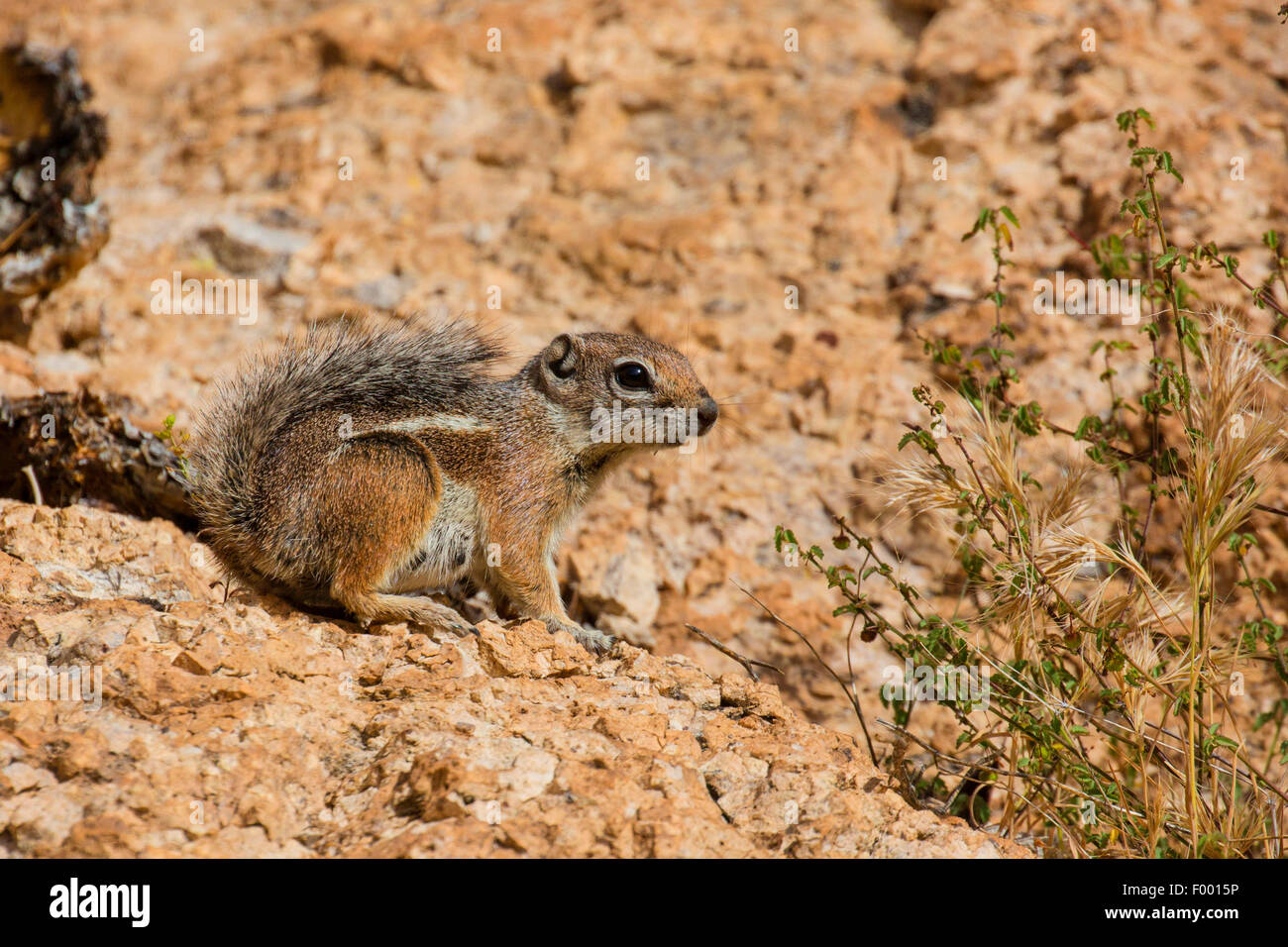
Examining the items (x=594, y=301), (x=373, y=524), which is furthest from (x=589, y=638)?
(x=594, y=301)

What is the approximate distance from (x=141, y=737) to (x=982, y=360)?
493cm

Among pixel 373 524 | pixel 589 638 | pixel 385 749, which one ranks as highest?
pixel 373 524

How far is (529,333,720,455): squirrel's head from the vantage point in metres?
5.47

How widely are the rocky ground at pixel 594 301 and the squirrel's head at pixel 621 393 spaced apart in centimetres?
45

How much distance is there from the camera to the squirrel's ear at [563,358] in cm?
571

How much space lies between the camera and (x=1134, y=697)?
4.04 meters

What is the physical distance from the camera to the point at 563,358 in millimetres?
5738

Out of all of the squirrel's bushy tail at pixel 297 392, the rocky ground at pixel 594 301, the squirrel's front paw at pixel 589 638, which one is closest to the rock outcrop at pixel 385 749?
the rocky ground at pixel 594 301

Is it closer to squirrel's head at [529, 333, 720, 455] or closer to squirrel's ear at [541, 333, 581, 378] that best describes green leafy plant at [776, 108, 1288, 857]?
squirrel's head at [529, 333, 720, 455]

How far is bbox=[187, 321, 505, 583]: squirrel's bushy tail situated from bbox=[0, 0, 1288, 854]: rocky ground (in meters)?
0.35

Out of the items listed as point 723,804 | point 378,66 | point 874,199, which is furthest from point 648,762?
point 378,66

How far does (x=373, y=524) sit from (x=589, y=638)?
1.11m

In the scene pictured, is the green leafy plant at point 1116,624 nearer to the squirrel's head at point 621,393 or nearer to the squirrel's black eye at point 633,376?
the squirrel's head at point 621,393

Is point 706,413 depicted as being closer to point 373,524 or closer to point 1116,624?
point 373,524
